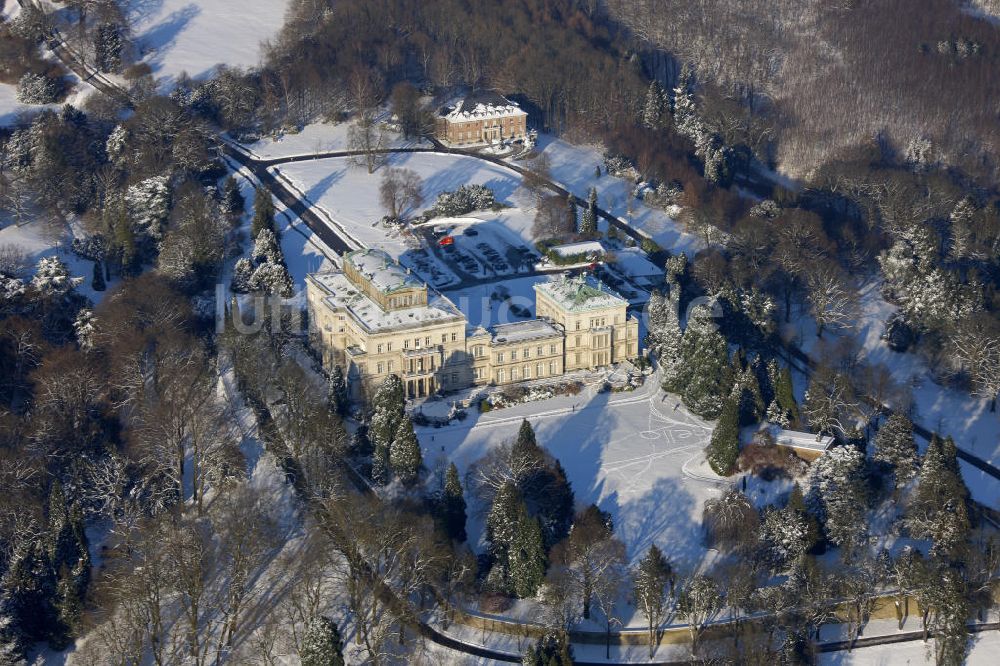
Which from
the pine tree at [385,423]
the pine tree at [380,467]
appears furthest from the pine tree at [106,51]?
the pine tree at [380,467]

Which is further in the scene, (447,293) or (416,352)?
(447,293)

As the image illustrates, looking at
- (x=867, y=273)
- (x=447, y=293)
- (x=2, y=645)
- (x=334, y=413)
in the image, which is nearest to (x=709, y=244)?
(x=867, y=273)

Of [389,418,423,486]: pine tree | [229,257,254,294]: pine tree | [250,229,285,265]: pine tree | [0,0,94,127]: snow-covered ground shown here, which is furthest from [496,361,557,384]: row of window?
[0,0,94,127]: snow-covered ground

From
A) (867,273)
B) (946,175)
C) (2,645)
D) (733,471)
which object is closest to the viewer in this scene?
(2,645)

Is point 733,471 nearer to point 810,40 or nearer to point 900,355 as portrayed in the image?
point 900,355

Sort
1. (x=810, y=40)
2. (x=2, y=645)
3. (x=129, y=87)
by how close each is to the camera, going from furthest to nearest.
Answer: (x=810, y=40), (x=129, y=87), (x=2, y=645)

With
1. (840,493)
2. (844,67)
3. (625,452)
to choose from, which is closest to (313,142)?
(844,67)

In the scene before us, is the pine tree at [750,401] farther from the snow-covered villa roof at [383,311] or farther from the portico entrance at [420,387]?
the portico entrance at [420,387]
